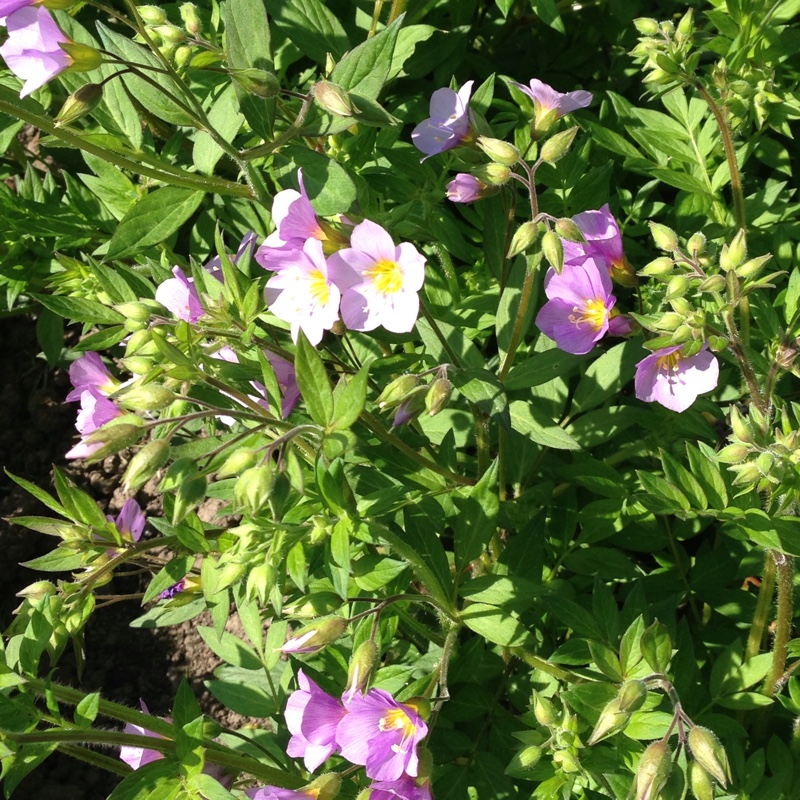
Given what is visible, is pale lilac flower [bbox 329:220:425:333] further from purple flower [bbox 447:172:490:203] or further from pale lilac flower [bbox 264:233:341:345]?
purple flower [bbox 447:172:490:203]

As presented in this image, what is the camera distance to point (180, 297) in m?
2.09

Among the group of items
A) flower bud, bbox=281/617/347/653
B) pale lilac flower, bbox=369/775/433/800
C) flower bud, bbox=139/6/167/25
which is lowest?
pale lilac flower, bbox=369/775/433/800

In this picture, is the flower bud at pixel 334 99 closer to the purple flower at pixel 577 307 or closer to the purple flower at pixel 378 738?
the purple flower at pixel 577 307

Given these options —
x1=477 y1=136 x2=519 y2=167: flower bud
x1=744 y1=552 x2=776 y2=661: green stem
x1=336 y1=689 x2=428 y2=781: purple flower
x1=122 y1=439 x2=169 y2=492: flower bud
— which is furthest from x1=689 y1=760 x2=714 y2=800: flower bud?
x1=477 y1=136 x2=519 y2=167: flower bud

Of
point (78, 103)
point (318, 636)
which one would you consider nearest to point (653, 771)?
point (318, 636)

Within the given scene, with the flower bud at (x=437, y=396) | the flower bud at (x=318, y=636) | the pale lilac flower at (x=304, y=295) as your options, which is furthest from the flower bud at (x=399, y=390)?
the flower bud at (x=318, y=636)

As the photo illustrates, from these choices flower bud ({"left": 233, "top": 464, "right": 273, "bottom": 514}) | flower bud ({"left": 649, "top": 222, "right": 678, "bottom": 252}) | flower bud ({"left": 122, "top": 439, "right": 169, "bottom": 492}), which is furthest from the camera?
flower bud ({"left": 649, "top": 222, "right": 678, "bottom": 252})

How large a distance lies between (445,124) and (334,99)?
47 cm

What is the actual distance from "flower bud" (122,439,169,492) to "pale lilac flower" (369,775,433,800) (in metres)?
0.77

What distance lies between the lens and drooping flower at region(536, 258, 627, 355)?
6.95 feet

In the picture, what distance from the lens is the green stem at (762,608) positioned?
85.9 inches

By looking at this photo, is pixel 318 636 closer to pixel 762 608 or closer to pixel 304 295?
pixel 304 295

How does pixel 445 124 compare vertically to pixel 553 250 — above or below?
above

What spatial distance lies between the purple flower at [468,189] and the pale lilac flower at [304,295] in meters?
0.45
